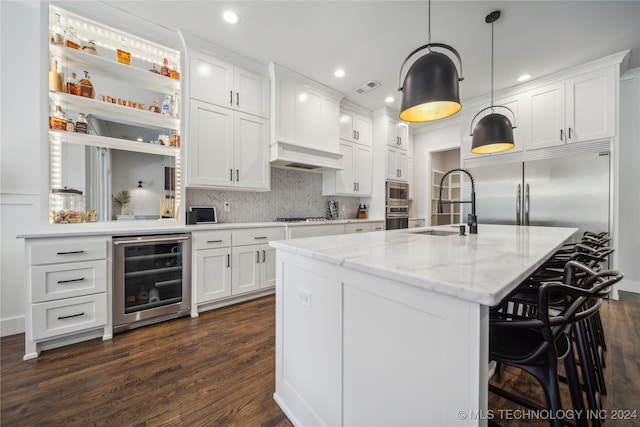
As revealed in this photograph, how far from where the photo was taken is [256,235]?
296cm

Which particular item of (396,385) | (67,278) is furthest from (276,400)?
(67,278)

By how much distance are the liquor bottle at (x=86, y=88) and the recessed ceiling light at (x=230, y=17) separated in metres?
1.42

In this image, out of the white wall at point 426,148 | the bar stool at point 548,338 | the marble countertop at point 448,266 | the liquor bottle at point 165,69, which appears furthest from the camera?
the white wall at point 426,148

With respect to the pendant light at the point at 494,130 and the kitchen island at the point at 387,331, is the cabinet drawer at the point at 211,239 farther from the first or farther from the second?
the pendant light at the point at 494,130

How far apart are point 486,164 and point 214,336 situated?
4473 mm

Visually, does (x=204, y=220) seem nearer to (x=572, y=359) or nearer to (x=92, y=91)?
(x=92, y=91)

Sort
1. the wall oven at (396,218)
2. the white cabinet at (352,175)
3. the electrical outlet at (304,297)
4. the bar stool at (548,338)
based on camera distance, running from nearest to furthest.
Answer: the bar stool at (548,338), the electrical outlet at (304,297), the white cabinet at (352,175), the wall oven at (396,218)

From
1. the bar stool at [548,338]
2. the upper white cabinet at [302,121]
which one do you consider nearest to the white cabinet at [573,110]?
the upper white cabinet at [302,121]

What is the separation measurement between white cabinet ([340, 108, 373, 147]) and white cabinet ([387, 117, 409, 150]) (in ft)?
1.11

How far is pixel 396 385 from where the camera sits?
0.86 m

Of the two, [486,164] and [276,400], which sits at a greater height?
[486,164]

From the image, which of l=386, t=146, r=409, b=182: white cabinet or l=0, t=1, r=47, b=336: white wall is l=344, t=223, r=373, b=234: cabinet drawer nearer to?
l=386, t=146, r=409, b=182: white cabinet

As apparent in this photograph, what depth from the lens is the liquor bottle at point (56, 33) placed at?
2.14 m

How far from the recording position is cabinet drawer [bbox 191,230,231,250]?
255 cm
